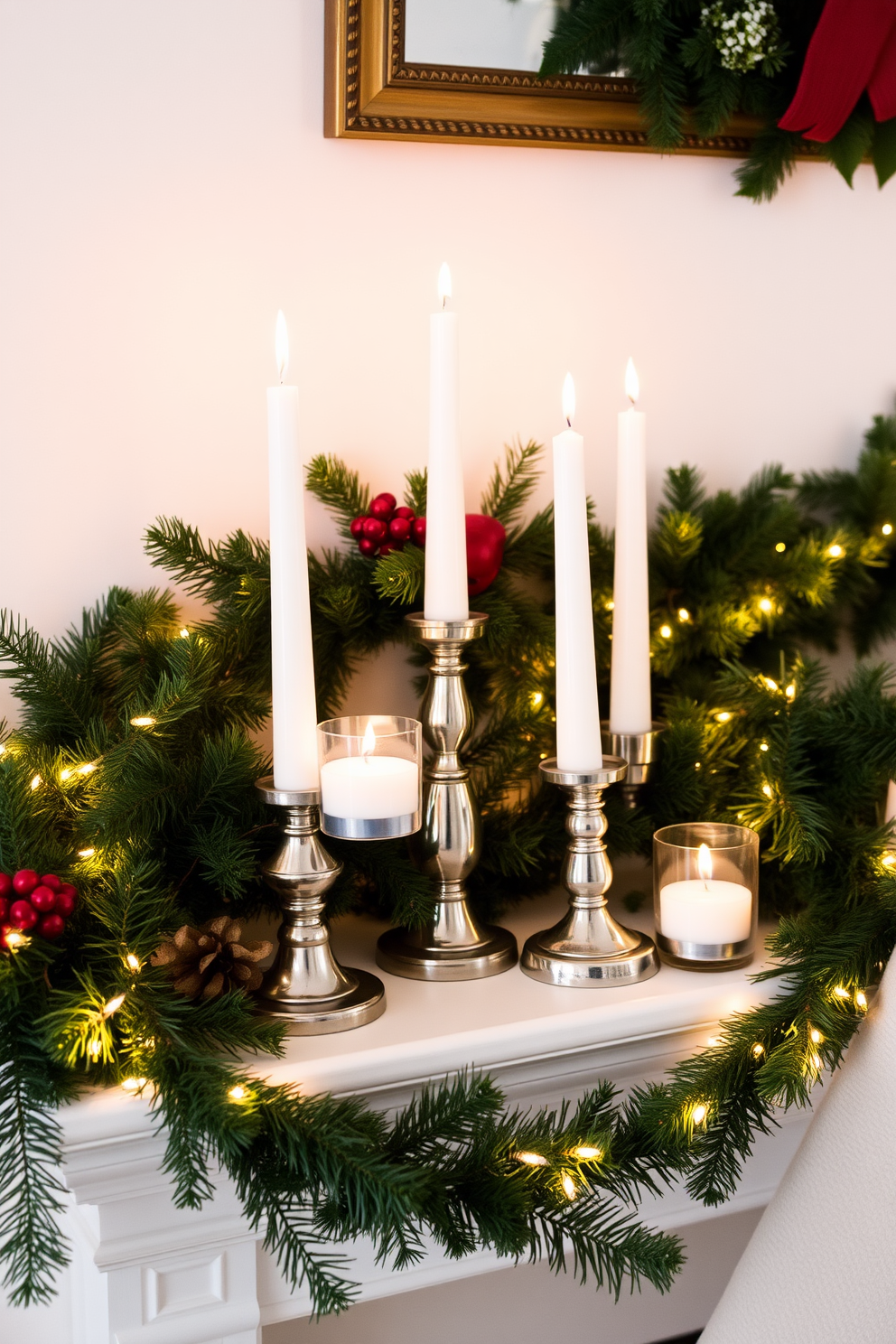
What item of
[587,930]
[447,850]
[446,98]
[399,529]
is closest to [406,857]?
[447,850]

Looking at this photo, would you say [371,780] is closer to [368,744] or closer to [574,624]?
[368,744]

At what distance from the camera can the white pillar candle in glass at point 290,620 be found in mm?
748

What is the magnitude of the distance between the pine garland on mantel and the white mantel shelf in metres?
0.02

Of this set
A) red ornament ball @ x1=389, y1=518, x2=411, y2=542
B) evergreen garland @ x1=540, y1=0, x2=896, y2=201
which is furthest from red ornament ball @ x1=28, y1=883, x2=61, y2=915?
evergreen garland @ x1=540, y1=0, x2=896, y2=201

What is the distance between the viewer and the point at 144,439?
89 cm

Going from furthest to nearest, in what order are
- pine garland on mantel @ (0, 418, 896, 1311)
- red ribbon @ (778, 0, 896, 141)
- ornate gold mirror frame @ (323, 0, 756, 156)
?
red ribbon @ (778, 0, 896, 141), ornate gold mirror frame @ (323, 0, 756, 156), pine garland on mantel @ (0, 418, 896, 1311)

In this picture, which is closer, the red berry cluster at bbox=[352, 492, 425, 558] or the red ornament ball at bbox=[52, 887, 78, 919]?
the red ornament ball at bbox=[52, 887, 78, 919]

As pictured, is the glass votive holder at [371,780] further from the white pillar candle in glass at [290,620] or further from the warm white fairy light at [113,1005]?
the warm white fairy light at [113,1005]

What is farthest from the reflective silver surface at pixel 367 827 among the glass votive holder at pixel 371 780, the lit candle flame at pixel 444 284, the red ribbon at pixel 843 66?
the red ribbon at pixel 843 66

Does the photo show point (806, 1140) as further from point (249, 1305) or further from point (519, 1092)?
point (249, 1305)

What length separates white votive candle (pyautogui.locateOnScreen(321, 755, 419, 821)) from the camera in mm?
747

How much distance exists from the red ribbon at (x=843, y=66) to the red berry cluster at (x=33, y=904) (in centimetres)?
87

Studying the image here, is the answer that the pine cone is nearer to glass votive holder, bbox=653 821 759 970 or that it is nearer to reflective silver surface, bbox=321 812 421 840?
reflective silver surface, bbox=321 812 421 840

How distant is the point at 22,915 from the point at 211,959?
13 centimetres
